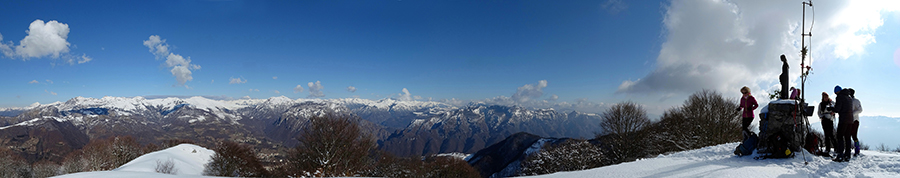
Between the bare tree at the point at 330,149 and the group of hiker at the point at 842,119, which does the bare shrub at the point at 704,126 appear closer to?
the group of hiker at the point at 842,119

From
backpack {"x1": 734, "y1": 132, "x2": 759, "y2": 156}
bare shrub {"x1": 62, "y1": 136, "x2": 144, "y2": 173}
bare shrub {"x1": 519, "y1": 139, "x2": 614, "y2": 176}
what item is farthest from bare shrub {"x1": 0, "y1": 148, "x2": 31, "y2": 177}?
backpack {"x1": 734, "y1": 132, "x2": 759, "y2": 156}

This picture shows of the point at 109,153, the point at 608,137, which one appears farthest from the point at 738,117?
the point at 109,153

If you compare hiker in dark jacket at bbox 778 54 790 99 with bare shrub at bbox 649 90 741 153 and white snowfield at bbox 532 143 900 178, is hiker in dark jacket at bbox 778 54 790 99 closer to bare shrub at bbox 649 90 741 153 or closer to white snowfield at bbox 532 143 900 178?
white snowfield at bbox 532 143 900 178

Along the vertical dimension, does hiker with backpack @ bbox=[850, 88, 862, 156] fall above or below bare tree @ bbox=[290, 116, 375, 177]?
above

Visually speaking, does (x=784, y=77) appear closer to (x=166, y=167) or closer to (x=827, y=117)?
(x=827, y=117)

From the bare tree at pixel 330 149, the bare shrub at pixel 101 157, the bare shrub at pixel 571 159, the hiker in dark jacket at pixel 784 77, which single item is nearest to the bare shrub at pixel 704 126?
the bare shrub at pixel 571 159

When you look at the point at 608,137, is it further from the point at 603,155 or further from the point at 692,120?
the point at 692,120
